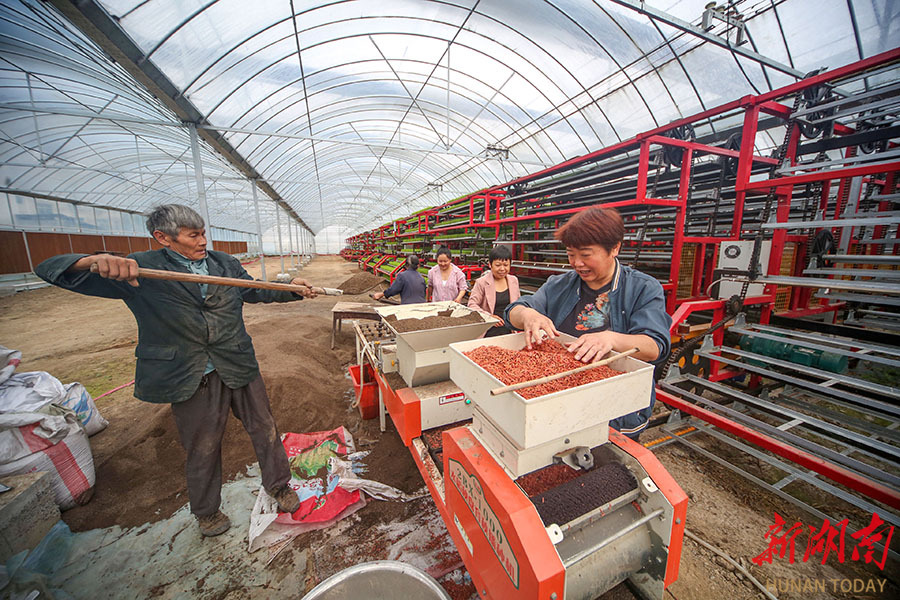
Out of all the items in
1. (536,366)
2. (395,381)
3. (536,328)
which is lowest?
(395,381)

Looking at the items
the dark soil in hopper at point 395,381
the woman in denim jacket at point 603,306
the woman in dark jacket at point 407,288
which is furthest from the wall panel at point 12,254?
the woman in denim jacket at point 603,306

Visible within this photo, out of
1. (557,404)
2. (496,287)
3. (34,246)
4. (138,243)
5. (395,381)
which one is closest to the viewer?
(557,404)

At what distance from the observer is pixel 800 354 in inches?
120

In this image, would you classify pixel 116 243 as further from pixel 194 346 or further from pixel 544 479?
pixel 544 479

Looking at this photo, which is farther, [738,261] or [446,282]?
[446,282]

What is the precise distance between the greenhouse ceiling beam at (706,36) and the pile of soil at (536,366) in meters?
5.81

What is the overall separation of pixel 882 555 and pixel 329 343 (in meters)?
6.63

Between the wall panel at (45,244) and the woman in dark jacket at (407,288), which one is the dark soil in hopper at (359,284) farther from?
the wall panel at (45,244)

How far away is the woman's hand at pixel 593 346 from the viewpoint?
1332 millimetres

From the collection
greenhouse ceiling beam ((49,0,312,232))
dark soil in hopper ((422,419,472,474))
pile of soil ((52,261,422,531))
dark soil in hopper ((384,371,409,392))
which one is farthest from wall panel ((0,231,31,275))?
dark soil in hopper ((422,419,472,474))

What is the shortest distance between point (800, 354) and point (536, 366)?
359cm

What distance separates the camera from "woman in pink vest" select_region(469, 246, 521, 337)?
137 inches

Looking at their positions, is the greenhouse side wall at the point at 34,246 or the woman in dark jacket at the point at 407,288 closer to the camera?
the woman in dark jacket at the point at 407,288

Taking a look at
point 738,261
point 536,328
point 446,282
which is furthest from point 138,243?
point 738,261
